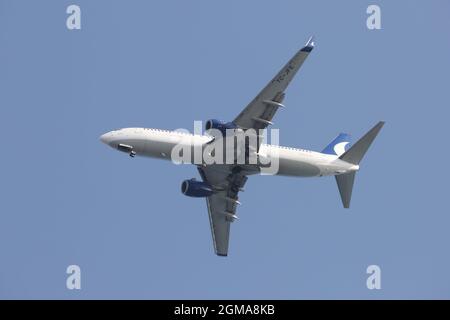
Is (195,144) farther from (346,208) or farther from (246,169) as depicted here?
(346,208)

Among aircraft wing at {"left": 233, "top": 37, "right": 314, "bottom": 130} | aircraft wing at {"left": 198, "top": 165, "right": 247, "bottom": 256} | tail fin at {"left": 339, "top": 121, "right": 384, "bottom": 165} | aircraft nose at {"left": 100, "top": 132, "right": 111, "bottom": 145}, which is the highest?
aircraft wing at {"left": 233, "top": 37, "right": 314, "bottom": 130}

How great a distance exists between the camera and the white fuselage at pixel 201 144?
90.2 m

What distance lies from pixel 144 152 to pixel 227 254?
19.1 m

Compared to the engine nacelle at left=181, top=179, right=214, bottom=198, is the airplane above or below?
above

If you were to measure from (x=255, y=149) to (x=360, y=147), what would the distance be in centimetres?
1009

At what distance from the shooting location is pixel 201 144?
9138 centimetres

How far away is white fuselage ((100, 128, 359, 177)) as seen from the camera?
296 feet

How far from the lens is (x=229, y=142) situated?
9075 cm

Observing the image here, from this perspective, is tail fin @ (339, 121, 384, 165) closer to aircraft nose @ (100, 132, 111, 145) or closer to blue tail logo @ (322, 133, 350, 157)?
blue tail logo @ (322, 133, 350, 157)

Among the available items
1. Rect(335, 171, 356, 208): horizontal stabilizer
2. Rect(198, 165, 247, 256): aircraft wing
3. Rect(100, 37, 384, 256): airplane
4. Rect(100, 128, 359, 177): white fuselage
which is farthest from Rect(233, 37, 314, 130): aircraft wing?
Rect(335, 171, 356, 208): horizontal stabilizer

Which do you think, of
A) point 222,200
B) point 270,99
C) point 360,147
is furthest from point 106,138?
point 360,147

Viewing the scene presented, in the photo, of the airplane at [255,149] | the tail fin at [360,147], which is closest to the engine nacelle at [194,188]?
the airplane at [255,149]

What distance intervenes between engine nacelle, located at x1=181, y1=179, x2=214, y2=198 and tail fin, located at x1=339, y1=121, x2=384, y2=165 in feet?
45.5

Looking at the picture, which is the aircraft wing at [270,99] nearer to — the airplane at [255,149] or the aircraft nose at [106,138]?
the airplane at [255,149]
